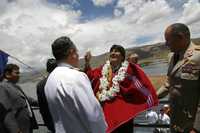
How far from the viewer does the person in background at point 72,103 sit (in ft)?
10.3

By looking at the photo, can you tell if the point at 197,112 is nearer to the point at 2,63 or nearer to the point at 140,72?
the point at 140,72

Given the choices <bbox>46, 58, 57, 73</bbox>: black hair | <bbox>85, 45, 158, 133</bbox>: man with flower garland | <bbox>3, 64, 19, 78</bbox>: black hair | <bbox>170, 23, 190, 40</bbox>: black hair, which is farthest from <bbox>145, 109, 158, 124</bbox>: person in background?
<bbox>170, 23, 190, 40</bbox>: black hair

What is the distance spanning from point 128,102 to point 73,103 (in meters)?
1.85

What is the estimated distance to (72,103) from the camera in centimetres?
315

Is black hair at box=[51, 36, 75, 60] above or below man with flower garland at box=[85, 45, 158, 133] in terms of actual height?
above

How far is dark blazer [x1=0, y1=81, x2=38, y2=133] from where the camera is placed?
4.61 metres

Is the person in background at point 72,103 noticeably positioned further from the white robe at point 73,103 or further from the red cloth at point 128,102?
the red cloth at point 128,102

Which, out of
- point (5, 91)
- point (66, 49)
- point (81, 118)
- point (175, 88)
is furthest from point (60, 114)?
point (5, 91)

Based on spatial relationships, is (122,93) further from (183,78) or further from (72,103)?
(72,103)

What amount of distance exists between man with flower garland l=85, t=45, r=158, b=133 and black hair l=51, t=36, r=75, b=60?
1.49m

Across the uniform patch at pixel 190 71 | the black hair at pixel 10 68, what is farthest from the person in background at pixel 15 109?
the uniform patch at pixel 190 71

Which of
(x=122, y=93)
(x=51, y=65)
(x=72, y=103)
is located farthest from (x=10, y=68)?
(x=72, y=103)

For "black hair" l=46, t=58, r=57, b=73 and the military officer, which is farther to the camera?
"black hair" l=46, t=58, r=57, b=73

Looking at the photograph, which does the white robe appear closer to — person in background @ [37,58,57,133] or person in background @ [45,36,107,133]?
person in background @ [45,36,107,133]
